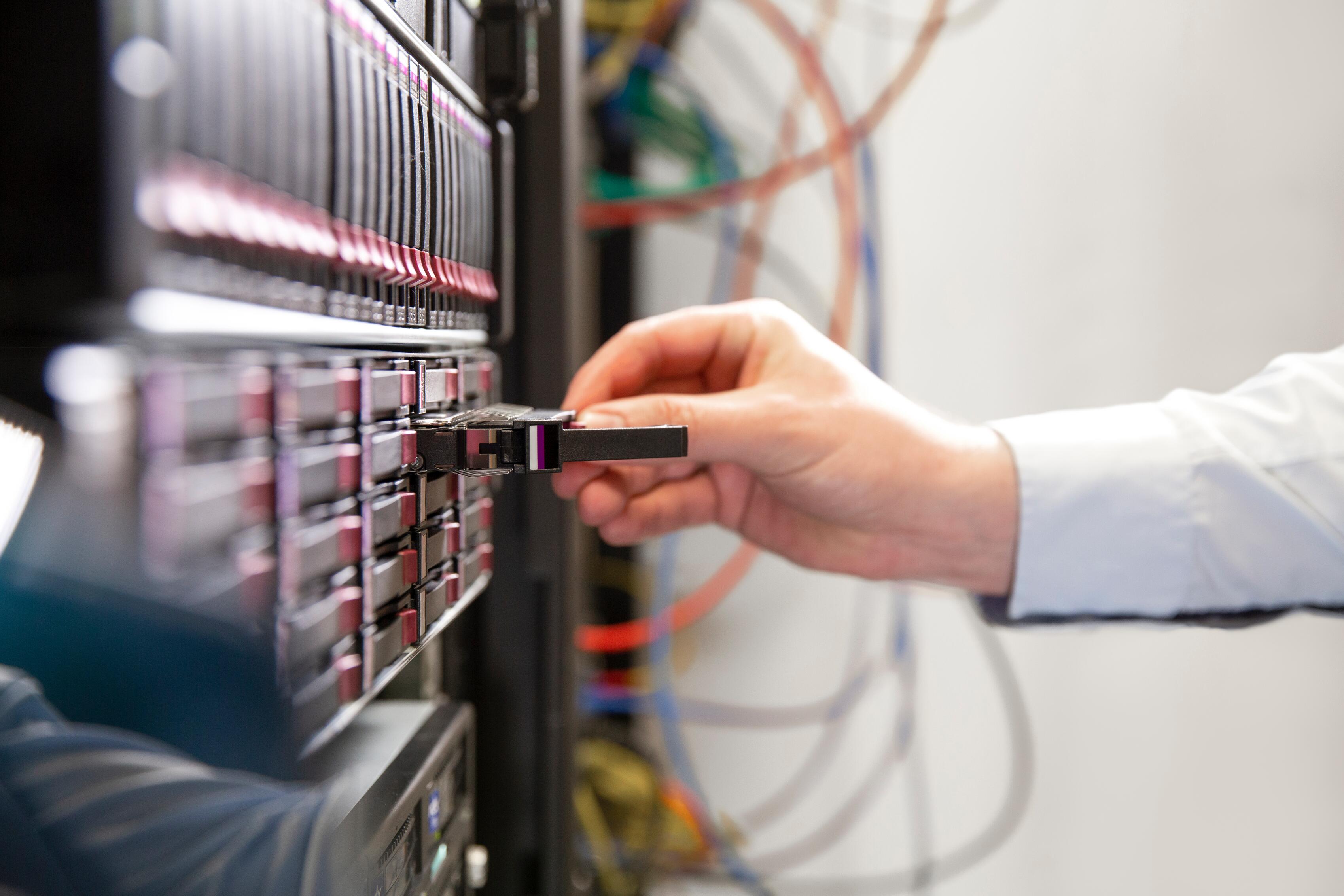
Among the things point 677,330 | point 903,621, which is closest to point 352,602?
point 677,330

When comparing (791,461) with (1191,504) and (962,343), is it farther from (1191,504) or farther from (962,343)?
(962,343)

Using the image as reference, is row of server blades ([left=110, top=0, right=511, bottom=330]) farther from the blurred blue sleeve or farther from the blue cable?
the blue cable

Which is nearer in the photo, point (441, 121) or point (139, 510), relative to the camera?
point (139, 510)

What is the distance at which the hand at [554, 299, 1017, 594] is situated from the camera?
0.52 metres

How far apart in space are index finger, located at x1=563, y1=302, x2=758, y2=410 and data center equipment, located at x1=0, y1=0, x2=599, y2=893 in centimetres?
17

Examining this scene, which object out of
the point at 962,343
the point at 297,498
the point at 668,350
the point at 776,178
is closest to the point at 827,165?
the point at 776,178

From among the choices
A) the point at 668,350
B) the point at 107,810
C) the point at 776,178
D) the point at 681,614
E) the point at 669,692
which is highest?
the point at 776,178

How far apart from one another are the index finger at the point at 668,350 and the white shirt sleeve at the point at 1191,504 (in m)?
0.23

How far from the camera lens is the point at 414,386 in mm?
301

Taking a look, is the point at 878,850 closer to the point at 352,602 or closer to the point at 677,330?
the point at 677,330

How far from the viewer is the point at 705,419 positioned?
1.58ft

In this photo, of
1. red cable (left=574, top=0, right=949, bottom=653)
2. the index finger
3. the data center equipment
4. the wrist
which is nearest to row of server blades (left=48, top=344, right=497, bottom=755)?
the data center equipment

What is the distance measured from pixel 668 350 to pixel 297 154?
1.33 feet

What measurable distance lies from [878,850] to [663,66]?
1160 millimetres
